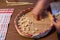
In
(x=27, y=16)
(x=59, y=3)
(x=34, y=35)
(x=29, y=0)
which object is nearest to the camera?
(x=34, y=35)

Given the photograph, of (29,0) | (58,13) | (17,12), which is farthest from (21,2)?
(58,13)

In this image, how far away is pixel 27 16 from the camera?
857 mm

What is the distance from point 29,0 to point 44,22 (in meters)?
0.32

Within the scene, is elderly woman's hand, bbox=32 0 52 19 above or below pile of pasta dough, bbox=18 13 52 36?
above

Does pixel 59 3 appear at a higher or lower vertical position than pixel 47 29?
higher

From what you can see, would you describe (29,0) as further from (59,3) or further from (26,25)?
(26,25)

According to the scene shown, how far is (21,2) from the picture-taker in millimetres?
1068

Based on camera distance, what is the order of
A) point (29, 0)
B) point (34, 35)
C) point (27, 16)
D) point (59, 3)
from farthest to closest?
point (29, 0)
point (59, 3)
point (27, 16)
point (34, 35)

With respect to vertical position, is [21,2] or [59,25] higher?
[21,2]

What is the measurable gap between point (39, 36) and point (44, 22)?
3.8 inches

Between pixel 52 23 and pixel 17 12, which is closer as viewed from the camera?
pixel 52 23

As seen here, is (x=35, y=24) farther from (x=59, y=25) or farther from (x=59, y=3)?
(x=59, y=3)

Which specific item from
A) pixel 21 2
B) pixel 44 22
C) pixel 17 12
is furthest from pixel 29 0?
pixel 44 22

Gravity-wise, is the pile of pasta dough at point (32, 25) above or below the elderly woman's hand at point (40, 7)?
below
